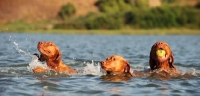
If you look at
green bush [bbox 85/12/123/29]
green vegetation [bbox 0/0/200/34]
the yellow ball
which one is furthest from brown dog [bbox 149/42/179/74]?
green bush [bbox 85/12/123/29]

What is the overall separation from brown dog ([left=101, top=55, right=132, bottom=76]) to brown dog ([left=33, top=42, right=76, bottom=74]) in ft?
3.77

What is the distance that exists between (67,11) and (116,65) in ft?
164

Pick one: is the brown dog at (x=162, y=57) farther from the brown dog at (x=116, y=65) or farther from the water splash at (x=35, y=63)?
the water splash at (x=35, y=63)

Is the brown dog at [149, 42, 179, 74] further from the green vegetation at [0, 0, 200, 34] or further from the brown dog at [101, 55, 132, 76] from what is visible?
the green vegetation at [0, 0, 200, 34]

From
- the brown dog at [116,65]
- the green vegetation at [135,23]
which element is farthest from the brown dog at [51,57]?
the green vegetation at [135,23]

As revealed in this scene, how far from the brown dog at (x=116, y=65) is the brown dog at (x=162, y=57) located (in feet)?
2.35

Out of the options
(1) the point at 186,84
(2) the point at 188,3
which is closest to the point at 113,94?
(1) the point at 186,84

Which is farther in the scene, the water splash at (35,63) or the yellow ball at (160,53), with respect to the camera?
the water splash at (35,63)

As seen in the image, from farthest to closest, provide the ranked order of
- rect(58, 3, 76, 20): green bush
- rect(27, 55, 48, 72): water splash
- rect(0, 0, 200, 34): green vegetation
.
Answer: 1. rect(58, 3, 76, 20): green bush
2. rect(0, 0, 200, 34): green vegetation
3. rect(27, 55, 48, 72): water splash

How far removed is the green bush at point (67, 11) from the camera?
5981cm

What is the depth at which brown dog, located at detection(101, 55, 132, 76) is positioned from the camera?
10.3 meters

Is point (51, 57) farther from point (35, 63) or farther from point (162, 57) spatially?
point (162, 57)

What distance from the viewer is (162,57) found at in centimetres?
1083

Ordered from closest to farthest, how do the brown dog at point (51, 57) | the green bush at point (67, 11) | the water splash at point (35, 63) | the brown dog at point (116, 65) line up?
1. the brown dog at point (116, 65)
2. the brown dog at point (51, 57)
3. the water splash at point (35, 63)
4. the green bush at point (67, 11)
